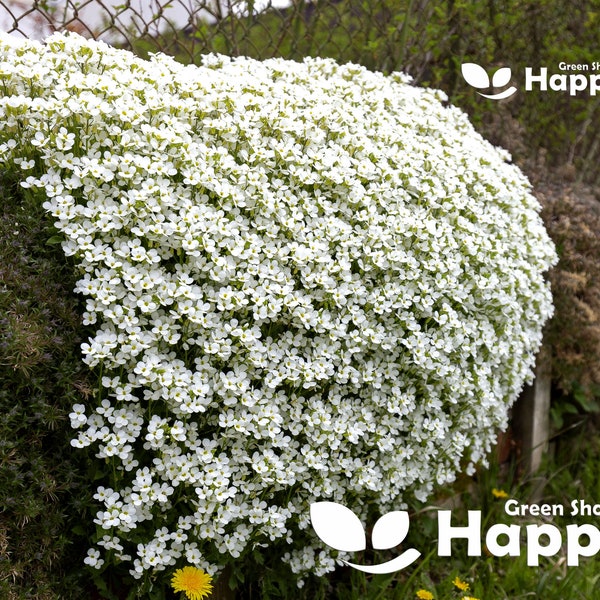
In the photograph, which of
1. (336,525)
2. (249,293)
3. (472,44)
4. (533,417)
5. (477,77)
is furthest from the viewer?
(472,44)

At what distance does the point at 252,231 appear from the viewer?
7.20 ft

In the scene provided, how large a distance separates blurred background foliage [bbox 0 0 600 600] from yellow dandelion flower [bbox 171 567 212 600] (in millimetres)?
204

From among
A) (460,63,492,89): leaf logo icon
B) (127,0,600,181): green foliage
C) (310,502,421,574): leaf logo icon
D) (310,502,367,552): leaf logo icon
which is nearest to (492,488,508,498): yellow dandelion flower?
(310,502,421,574): leaf logo icon

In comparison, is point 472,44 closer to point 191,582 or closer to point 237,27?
point 237,27

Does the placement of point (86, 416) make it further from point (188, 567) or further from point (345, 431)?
point (345, 431)

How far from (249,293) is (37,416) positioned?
0.59 m

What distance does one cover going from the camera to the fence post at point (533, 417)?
377 centimetres

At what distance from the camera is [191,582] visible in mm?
1903

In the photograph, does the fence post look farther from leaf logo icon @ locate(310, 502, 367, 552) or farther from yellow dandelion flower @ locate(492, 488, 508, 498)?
leaf logo icon @ locate(310, 502, 367, 552)

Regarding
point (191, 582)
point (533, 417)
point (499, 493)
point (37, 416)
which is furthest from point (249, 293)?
point (533, 417)

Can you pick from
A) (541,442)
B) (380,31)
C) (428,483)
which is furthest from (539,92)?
(428,483)

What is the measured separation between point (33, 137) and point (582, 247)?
2620 millimetres

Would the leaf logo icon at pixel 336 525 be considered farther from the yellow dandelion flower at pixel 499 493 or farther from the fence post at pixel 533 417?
the fence post at pixel 533 417

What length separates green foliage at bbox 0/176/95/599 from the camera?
176 centimetres
